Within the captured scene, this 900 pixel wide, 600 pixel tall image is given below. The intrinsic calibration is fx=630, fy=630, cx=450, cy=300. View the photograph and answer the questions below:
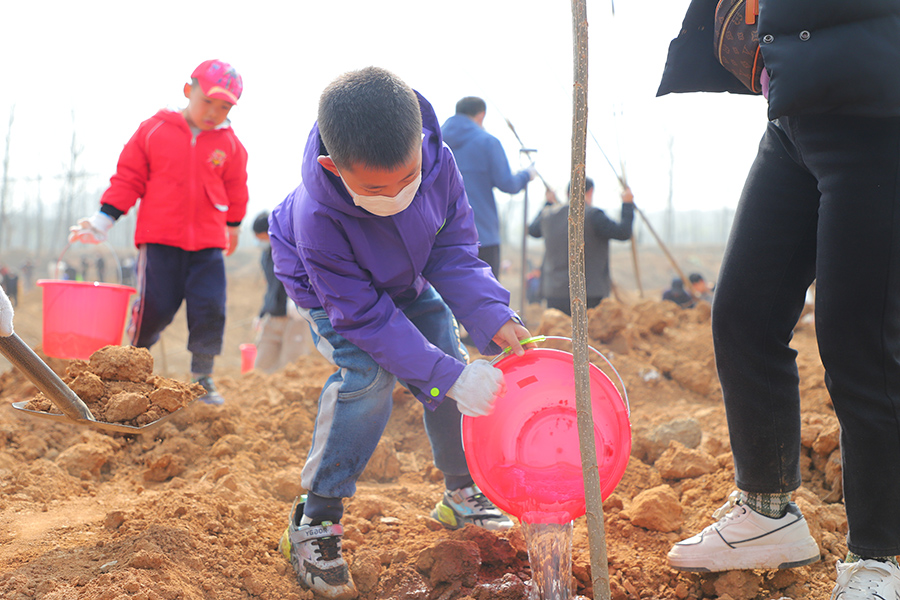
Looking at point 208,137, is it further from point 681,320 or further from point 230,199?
point 681,320

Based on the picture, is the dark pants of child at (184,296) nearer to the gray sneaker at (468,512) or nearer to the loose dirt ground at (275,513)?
the loose dirt ground at (275,513)

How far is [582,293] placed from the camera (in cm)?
123

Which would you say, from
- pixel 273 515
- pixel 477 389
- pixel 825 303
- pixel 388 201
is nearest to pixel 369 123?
pixel 388 201

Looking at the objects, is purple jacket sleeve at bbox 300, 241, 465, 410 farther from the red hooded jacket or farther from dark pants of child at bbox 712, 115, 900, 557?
the red hooded jacket

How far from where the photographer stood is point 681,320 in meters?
6.67

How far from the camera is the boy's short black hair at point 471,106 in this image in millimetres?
4020

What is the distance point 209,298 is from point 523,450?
1969 mm

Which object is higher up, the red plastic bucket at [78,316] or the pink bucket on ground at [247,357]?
the red plastic bucket at [78,316]

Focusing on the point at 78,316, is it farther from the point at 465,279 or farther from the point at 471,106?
the point at 471,106

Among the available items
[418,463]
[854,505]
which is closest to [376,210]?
[854,505]

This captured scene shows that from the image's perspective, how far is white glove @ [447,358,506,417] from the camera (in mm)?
1515

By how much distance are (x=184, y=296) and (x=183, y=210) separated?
1.44 feet

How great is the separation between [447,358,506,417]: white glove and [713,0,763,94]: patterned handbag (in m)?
0.87

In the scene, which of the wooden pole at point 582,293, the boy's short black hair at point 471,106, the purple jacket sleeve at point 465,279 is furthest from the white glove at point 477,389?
the boy's short black hair at point 471,106
